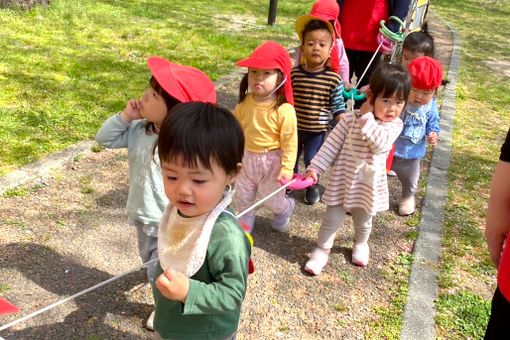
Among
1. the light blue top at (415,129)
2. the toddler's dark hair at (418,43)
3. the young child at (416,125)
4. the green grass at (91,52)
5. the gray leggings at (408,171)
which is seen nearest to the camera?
the young child at (416,125)

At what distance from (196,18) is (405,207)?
7.59 metres

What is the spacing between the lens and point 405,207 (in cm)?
414

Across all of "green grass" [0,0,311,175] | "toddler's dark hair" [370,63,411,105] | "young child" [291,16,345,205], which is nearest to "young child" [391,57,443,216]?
"young child" [291,16,345,205]

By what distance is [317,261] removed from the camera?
3357 millimetres

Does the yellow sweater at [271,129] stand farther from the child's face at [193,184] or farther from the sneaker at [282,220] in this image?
the child's face at [193,184]

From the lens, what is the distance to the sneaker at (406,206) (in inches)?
163

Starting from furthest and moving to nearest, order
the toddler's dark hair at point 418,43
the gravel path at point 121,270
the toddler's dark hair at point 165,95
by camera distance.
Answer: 1. the toddler's dark hair at point 418,43
2. the gravel path at point 121,270
3. the toddler's dark hair at point 165,95

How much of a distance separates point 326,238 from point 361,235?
0.82 feet

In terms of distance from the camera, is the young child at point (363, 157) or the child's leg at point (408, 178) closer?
the young child at point (363, 157)

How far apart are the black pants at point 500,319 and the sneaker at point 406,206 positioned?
8.12ft

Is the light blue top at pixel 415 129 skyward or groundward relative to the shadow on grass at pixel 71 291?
skyward

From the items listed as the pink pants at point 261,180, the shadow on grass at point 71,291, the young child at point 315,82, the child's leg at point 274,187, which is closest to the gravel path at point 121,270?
the shadow on grass at point 71,291

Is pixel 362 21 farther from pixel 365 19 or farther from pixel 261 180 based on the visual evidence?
pixel 261 180

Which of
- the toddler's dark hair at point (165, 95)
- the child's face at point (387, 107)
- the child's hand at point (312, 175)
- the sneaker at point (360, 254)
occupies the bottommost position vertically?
the sneaker at point (360, 254)
